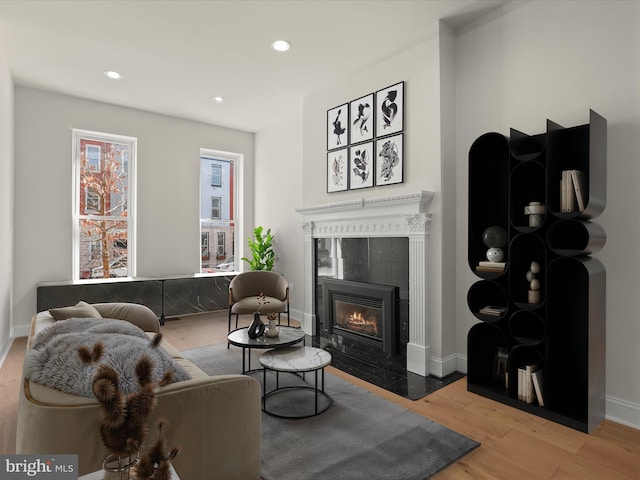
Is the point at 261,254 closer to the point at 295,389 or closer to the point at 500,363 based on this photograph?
the point at 295,389

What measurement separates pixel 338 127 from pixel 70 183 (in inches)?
138

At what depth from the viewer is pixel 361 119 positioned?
393cm

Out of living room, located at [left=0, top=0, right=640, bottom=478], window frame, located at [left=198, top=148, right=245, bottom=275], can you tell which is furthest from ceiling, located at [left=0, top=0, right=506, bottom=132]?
window frame, located at [left=198, top=148, right=245, bottom=275]

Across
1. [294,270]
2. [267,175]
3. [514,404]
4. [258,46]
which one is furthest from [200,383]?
[267,175]

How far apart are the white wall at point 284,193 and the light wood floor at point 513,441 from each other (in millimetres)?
2686

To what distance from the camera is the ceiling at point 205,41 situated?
3.00 meters

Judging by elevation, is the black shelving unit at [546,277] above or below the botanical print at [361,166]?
below

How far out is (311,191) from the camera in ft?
15.3

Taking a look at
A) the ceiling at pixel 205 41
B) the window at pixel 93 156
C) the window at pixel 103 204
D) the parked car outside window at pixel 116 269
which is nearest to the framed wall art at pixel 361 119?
the ceiling at pixel 205 41

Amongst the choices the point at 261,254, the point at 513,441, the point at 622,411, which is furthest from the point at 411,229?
the point at 261,254

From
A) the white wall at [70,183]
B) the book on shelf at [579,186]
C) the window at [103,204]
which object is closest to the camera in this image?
the book on shelf at [579,186]

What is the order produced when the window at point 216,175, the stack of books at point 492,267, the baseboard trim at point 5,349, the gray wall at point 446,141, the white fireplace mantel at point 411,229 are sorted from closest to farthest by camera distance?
the gray wall at point 446,141 → the stack of books at point 492,267 → the white fireplace mantel at point 411,229 → the baseboard trim at point 5,349 → the window at point 216,175

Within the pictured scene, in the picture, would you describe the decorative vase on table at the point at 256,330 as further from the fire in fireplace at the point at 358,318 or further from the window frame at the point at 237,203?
the window frame at the point at 237,203

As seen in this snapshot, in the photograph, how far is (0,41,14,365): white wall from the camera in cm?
368
